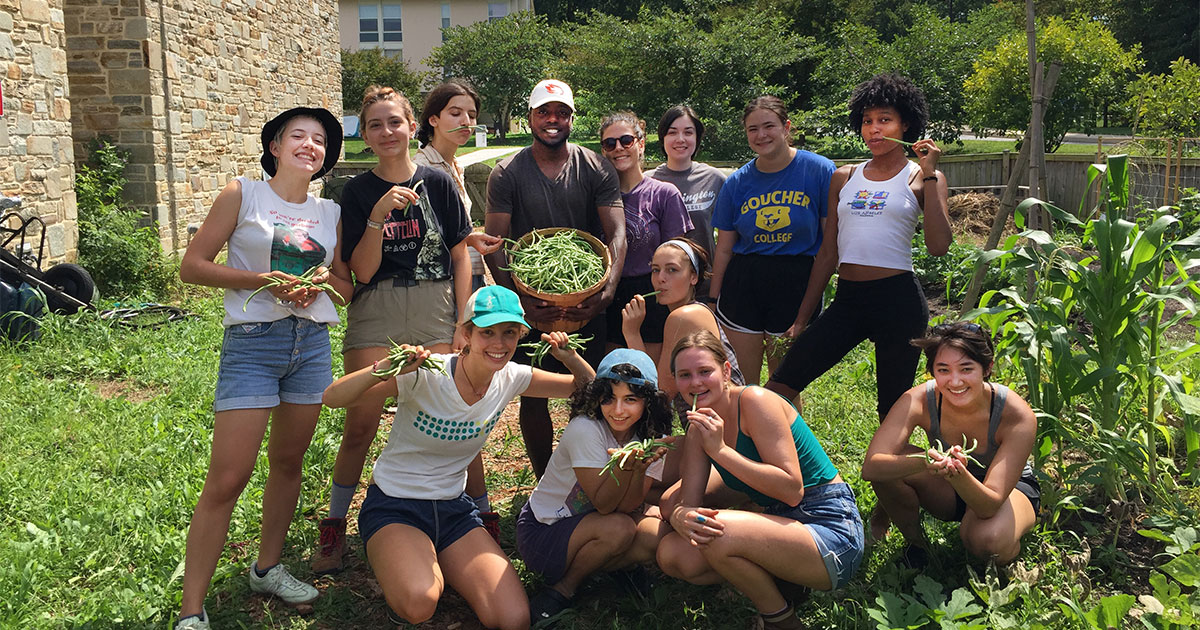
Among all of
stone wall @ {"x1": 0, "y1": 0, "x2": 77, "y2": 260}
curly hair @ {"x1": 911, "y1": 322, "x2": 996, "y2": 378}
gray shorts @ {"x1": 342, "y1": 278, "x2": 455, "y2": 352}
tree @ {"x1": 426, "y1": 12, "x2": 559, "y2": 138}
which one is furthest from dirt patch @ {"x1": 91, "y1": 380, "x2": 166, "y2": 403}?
tree @ {"x1": 426, "y1": 12, "x2": 559, "y2": 138}

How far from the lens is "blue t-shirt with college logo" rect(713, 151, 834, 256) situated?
13.5 ft

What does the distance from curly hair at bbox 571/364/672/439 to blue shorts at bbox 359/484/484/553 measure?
59 cm

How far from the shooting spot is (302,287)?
3.11 m

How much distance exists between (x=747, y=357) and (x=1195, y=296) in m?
1.99

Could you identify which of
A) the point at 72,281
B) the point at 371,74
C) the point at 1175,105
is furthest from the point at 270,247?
the point at 371,74

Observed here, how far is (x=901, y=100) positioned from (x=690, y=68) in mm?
16531

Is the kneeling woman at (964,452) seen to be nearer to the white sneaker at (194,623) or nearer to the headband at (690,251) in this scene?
the headband at (690,251)

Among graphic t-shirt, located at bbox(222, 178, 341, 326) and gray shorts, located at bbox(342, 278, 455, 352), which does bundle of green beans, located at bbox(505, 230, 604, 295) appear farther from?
graphic t-shirt, located at bbox(222, 178, 341, 326)

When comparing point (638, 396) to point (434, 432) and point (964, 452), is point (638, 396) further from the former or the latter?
point (964, 452)

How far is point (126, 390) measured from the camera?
602 cm

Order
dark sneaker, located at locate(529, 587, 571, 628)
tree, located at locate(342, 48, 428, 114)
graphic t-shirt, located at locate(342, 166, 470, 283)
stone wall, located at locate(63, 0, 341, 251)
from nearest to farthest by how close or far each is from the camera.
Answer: dark sneaker, located at locate(529, 587, 571, 628), graphic t-shirt, located at locate(342, 166, 470, 283), stone wall, located at locate(63, 0, 341, 251), tree, located at locate(342, 48, 428, 114)

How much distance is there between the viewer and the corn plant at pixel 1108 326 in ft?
11.6

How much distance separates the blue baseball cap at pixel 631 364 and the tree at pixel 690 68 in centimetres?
1653

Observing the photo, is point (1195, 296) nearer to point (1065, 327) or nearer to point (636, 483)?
point (1065, 327)
